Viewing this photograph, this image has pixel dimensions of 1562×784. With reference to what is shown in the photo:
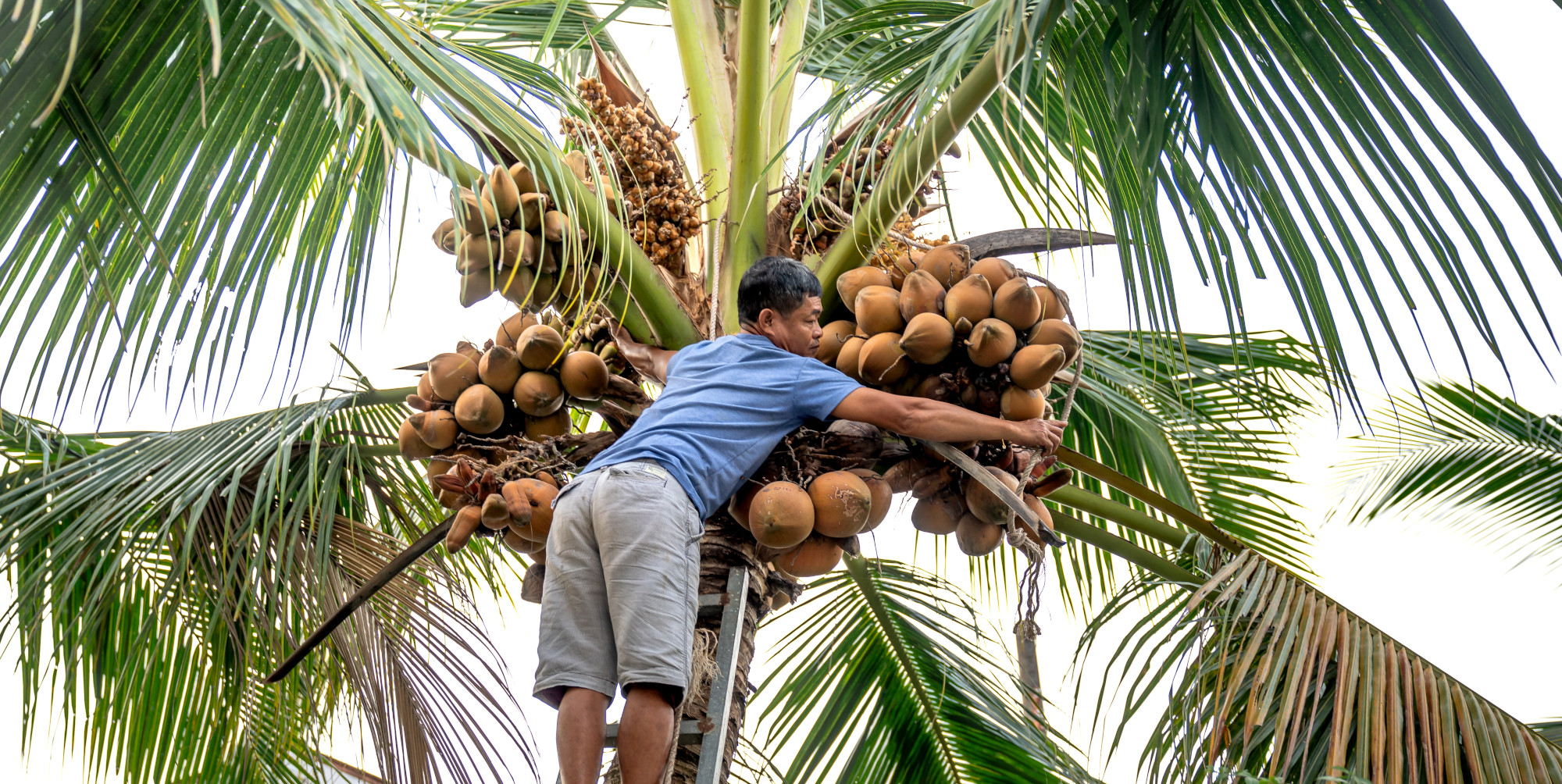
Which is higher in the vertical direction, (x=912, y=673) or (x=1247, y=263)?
(x=1247, y=263)

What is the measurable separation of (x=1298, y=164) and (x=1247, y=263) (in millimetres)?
204

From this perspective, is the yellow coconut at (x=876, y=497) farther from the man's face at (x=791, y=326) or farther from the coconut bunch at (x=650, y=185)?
the coconut bunch at (x=650, y=185)

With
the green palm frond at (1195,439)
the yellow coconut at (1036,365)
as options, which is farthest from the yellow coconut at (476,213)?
the green palm frond at (1195,439)

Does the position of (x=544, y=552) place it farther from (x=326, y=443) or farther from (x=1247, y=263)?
(x=1247, y=263)

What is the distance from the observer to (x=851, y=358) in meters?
2.60

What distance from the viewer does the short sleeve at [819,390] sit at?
96.0 inches

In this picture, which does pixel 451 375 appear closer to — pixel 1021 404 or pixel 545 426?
pixel 545 426

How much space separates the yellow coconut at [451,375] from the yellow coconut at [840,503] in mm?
778

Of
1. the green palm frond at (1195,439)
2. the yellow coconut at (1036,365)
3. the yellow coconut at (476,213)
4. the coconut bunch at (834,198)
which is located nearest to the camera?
the yellow coconut at (1036,365)

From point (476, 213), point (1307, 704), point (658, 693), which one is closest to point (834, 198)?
point (476, 213)

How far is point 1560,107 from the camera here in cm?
701

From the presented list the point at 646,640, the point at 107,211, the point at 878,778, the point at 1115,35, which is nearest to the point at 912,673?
the point at 878,778

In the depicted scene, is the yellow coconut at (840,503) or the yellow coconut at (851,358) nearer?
the yellow coconut at (840,503)

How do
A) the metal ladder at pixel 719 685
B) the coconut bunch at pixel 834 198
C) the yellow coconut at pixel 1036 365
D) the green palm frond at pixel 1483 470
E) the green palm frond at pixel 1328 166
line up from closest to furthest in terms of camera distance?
1. the green palm frond at pixel 1328 166
2. the metal ladder at pixel 719 685
3. the yellow coconut at pixel 1036 365
4. the coconut bunch at pixel 834 198
5. the green palm frond at pixel 1483 470
